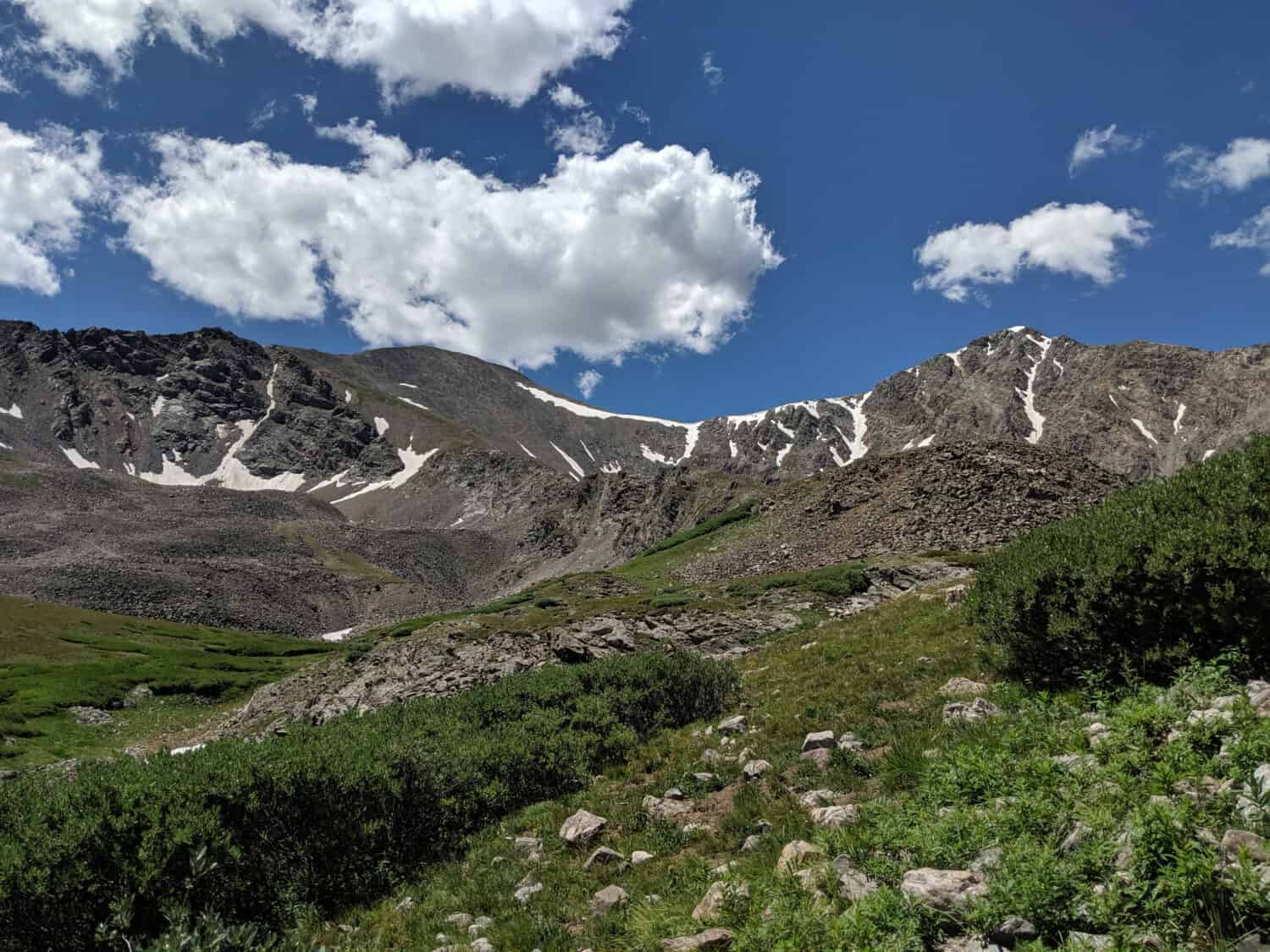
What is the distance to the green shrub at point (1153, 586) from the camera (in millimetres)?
8820

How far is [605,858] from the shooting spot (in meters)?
9.30

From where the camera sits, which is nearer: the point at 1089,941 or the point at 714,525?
the point at 1089,941

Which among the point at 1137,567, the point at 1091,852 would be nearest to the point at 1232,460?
the point at 1137,567

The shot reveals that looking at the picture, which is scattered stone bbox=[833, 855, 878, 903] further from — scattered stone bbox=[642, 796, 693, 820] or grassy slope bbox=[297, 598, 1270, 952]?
scattered stone bbox=[642, 796, 693, 820]

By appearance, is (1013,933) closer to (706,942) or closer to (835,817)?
(706,942)

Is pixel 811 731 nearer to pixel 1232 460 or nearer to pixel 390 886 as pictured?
pixel 390 886

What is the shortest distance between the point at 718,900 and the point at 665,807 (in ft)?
14.2

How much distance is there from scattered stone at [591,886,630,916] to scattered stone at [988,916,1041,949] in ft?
14.0

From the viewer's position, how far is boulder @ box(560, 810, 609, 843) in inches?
404

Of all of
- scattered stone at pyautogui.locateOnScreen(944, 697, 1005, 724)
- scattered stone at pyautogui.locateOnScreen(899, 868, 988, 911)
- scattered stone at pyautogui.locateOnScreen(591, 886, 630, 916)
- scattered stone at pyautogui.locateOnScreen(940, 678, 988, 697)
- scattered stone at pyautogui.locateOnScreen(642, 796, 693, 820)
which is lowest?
scattered stone at pyautogui.locateOnScreen(591, 886, 630, 916)

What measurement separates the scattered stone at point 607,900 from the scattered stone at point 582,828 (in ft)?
7.12

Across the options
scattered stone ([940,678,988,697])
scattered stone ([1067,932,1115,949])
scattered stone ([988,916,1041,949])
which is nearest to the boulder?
scattered stone ([988,916,1041,949])

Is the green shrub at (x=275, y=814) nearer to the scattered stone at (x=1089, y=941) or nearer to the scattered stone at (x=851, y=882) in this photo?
the scattered stone at (x=851, y=882)

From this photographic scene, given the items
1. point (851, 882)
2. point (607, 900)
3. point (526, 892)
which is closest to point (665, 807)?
point (526, 892)
